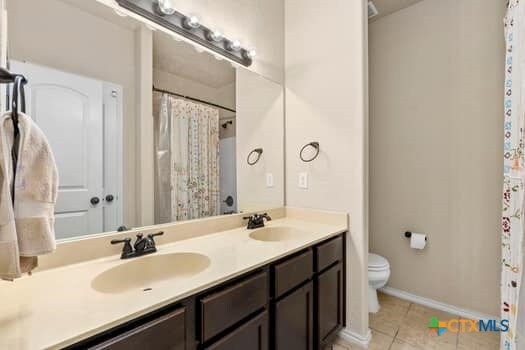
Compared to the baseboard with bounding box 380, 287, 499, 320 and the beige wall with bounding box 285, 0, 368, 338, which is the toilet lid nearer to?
the beige wall with bounding box 285, 0, 368, 338

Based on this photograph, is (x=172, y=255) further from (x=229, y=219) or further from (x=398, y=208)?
(x=398, y=208)

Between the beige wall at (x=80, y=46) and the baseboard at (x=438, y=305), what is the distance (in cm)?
237

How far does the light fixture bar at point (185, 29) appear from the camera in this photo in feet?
3.84

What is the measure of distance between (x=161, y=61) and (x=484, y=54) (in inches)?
92.1

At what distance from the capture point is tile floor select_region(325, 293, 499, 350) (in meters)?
1.59

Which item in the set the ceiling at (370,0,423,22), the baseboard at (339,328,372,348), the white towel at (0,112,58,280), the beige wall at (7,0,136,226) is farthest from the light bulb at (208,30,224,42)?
the baseboard at (339,328,372,348)

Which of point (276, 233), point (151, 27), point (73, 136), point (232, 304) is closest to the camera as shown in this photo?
point (232, 304)

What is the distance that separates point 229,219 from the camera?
1.62 metres

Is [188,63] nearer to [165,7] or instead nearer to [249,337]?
[165,7]

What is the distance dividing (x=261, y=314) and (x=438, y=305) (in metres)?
1.88

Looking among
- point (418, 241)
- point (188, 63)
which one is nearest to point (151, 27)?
point (188, 63)

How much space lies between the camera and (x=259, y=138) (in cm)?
194

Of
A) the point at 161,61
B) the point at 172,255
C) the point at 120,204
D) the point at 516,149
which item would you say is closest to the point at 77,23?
the point at 161,61

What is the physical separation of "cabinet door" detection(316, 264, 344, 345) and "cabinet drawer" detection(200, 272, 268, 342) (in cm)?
51
